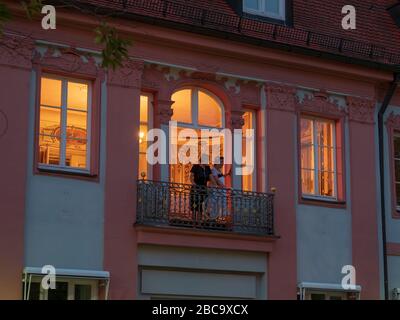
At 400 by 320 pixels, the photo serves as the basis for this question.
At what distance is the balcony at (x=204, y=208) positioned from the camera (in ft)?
60.5

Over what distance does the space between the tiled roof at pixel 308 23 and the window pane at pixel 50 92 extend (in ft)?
5.36

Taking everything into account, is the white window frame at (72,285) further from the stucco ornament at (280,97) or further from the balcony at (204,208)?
the stucco ornament at (280,97)

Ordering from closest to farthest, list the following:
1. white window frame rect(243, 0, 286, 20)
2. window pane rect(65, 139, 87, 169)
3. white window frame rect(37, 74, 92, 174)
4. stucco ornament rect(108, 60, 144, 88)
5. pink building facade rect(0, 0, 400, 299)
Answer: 1. pink building facade rect(0, 0, 400, 299)
2. white window frame rect(37, 74, 92, 174)
3. window pane rect(65, 139, 87, 169)
4. stucco ornament rect(108, 60, 144, 88)
5. white window frame rect(243, 0, 286, 20)

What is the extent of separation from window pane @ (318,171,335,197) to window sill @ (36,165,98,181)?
17.5 ft

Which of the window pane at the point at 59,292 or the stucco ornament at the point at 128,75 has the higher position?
the stucco ornament at the point at 128,75

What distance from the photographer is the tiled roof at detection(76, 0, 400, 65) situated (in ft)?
63.0

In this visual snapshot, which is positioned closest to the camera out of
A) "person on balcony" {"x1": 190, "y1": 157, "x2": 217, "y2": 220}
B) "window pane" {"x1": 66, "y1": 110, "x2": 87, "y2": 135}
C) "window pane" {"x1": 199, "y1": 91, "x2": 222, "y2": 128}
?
"window pane" {"x1": 66, "y1": 110, "x2": 87, "y2": 135}

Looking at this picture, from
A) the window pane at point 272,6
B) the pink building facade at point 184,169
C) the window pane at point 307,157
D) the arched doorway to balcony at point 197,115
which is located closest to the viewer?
the pink building facade at point 184,169

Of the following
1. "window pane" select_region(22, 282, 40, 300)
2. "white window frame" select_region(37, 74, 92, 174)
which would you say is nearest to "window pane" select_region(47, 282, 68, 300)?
"window pane" select_region(22, 282, 40, 300)

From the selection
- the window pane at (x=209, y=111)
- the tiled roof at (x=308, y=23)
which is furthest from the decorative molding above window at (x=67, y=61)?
the window pane at (x=209, y=111)

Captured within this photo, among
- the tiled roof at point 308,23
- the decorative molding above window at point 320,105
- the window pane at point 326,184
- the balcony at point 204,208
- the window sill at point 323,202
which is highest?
the tiled roof at point 308,23

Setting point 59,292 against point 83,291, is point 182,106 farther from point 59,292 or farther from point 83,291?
point 59,292

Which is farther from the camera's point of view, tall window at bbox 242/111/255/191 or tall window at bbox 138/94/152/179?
tall window at bbox 242/111/255/191

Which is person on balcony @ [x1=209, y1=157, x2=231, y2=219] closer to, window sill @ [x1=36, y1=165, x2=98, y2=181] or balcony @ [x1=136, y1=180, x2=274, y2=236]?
balcony @ [x1=136, y1=180, x2=274, y2=236]
